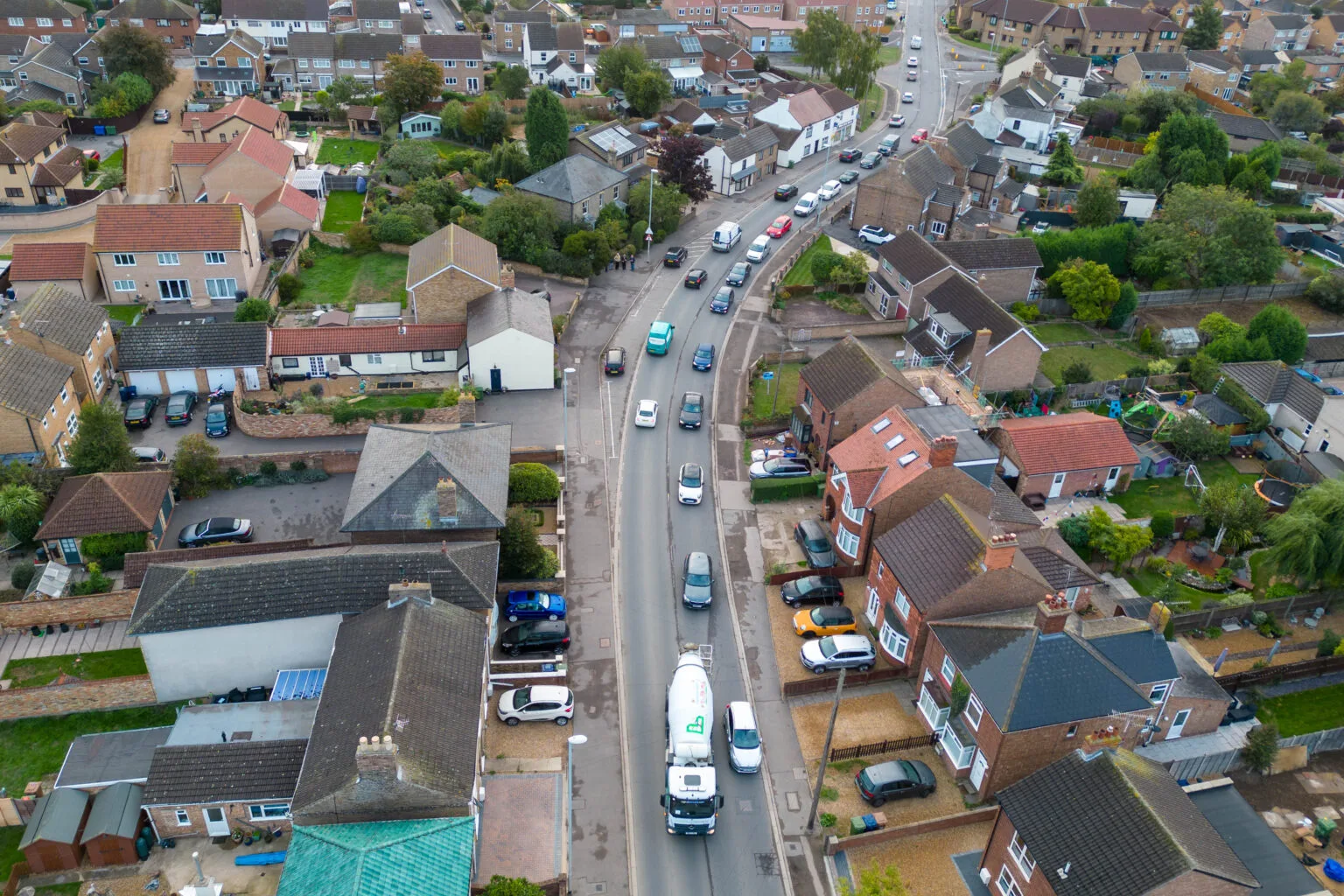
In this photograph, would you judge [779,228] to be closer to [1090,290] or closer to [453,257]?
[1090,290]

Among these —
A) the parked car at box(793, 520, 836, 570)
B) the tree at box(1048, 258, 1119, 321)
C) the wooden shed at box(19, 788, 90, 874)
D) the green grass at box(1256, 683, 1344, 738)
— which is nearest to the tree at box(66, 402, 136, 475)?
the wooden shed at box(19, 788, 90, 874)

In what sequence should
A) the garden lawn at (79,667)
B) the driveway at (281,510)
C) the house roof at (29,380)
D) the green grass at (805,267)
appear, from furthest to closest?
the green grass at (805,267)
the house roof at (29,380)
the driveway at (281,510)
the garden lawn at (79,667)

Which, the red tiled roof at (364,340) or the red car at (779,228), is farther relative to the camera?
the red car at (779,228)

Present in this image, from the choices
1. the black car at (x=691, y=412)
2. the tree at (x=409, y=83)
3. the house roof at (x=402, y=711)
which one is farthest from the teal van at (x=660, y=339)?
the tree at (x=409, y=83)

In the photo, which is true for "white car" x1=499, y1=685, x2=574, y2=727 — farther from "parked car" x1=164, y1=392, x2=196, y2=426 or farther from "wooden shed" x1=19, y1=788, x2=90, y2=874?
"parked car" x1=164, y1=392, x2=196, y2=426

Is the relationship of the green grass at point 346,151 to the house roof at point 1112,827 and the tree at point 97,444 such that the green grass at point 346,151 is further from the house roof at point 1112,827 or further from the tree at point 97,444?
the house roof at point 1112,827

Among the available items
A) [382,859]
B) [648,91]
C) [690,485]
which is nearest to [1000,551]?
[690,485]

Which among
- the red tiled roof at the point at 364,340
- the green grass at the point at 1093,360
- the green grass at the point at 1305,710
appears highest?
the red tiled roof at the point at 364,340
